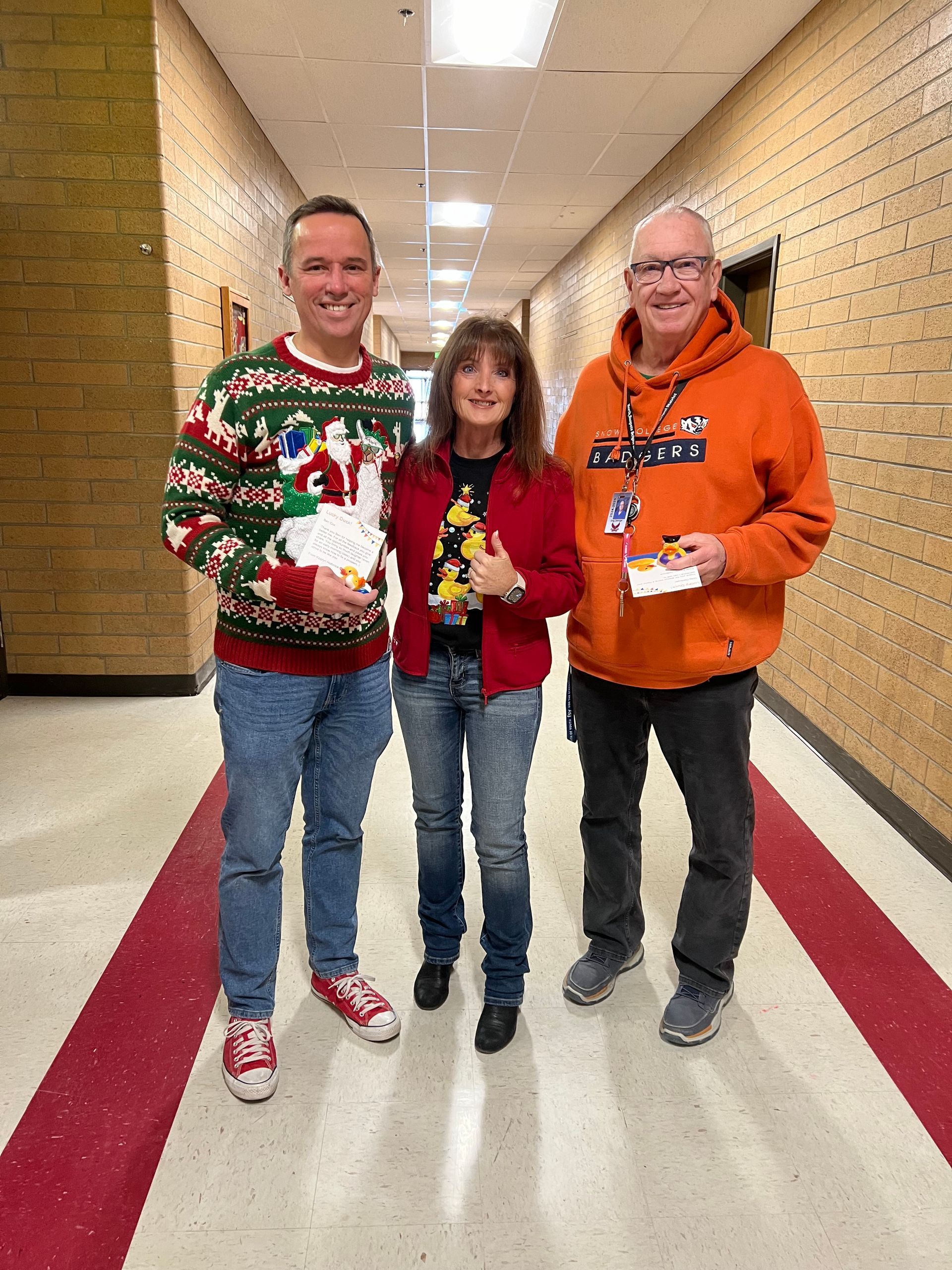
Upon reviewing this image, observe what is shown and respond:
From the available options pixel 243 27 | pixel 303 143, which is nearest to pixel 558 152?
pixel 303 143

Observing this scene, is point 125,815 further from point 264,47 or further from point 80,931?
point 264,47

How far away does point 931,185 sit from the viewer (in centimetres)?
268

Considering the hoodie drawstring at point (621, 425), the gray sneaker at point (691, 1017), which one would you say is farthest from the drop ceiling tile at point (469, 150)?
the gray sneaker at point (691, 1017)

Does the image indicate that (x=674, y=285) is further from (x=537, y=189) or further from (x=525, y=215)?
(x=525, y=215)

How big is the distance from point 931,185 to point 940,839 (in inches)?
80.6

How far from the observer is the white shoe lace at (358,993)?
1788mm

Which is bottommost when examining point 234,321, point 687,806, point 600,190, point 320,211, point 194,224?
point 687,806

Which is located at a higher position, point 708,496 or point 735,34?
point 735,34

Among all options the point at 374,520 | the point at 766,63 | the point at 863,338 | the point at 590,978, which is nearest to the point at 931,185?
the point at 863,338

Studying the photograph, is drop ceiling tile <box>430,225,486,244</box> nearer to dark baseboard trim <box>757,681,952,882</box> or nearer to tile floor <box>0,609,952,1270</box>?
dark baseboard trim <box>757,681,952,882</box>

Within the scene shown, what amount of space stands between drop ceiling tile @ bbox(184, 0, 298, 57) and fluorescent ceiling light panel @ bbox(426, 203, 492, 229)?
3.27m

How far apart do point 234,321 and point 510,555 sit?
12.1ft

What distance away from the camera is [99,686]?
12.9 ft

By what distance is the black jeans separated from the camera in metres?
1.65
